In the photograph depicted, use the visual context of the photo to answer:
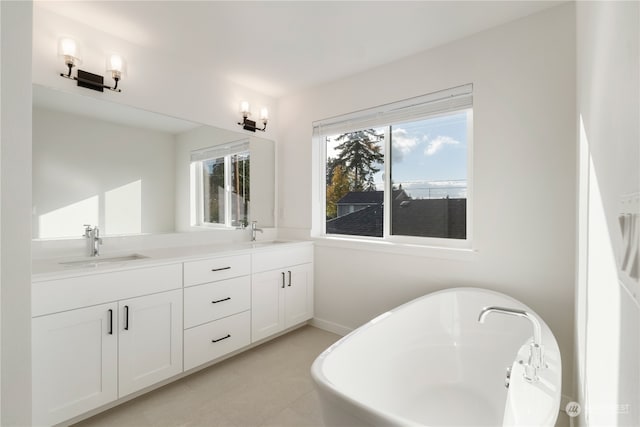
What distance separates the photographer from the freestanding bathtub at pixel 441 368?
1047 mm

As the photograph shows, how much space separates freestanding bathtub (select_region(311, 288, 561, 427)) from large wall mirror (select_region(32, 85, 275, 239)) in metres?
1.91

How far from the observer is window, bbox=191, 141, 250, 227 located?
2.71 meters

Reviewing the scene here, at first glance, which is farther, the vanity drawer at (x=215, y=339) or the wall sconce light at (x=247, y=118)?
the wall sconce light at (x=247, y=118)

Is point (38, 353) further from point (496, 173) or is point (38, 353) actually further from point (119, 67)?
point (496, 173)

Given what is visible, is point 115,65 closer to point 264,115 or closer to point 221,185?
point 221,185

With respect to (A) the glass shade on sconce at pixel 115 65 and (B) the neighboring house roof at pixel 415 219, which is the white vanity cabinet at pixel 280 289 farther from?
(A) the glass shade on sconce at pixel 115 65

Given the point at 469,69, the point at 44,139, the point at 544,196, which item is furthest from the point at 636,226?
the point at 44,139

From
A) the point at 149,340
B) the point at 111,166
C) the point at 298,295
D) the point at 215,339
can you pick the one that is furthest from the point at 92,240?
the point at 298,295

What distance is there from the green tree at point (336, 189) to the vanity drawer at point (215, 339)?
131cm

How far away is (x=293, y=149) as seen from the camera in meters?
3.29

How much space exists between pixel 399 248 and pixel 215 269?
4.90 ft

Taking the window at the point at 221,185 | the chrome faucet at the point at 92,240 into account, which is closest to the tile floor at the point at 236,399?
the chrome faucet at the point at 92,240

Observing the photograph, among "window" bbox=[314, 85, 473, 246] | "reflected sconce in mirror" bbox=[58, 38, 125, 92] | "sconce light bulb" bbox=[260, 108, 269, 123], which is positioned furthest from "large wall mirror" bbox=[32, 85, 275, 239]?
"window" bbox=[314, 85, 473, 246]

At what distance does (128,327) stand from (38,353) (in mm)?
395
